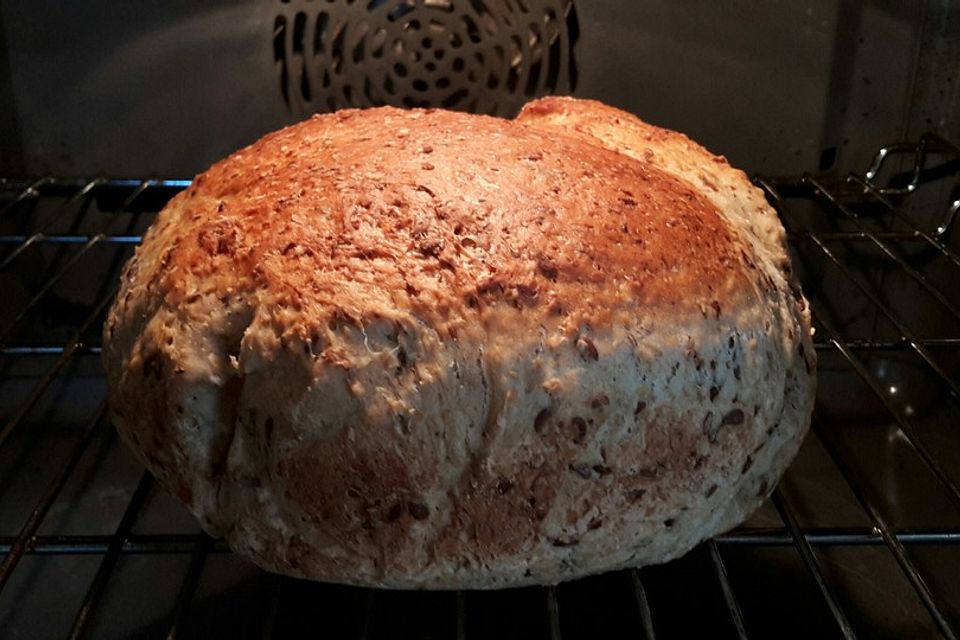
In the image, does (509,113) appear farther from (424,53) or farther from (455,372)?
(455,372)

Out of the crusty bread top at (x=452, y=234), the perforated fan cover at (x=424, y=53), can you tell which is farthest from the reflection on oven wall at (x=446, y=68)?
the crusty bread top at (x=452, y=234)

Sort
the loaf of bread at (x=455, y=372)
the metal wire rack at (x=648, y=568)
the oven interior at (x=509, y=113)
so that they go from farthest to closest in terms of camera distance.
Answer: the oven interior at (x=509, y=113) → the metal wire rack at (x=648, y=568) → the loaf of bread at (x=455, y=372)

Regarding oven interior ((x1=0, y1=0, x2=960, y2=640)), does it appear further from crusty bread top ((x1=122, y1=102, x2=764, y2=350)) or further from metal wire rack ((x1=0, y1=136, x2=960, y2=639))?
crusty bread top ((x1=122, y1=102, x2=764, y2=350))

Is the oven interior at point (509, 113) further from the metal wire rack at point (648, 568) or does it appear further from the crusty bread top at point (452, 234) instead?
the crusty bread top at point (452, 234)

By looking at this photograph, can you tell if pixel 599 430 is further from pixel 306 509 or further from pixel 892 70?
pixel 892 70

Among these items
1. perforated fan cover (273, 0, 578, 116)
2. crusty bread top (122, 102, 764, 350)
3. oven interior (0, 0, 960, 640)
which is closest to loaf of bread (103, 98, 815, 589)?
crusty bread top (122, 102, 764, 350)

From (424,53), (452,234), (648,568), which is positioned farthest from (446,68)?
(648,568)
